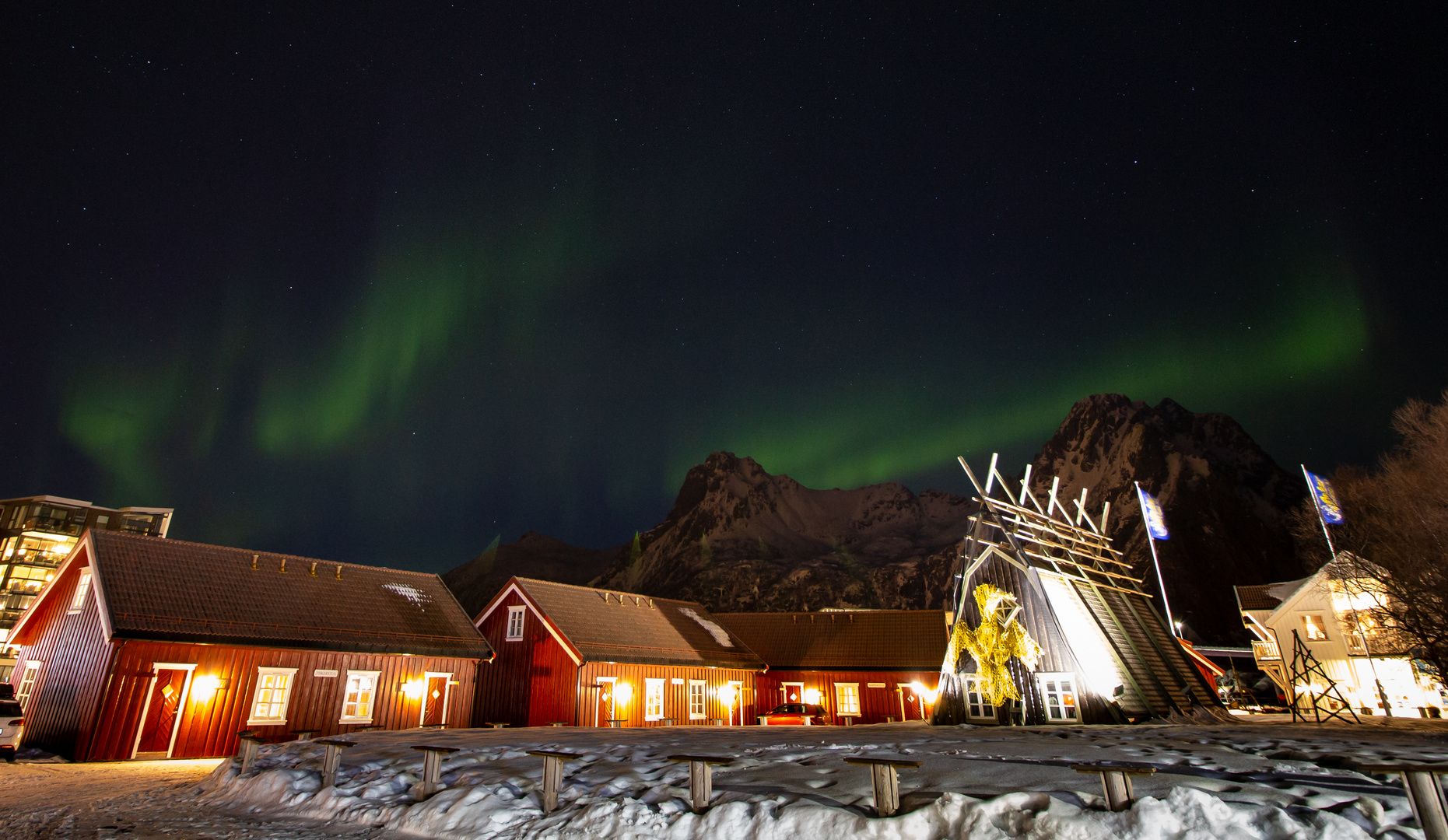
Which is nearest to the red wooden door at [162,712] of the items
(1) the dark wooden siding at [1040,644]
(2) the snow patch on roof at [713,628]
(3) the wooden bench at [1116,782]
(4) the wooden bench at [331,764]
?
(4) the wooden bench at [331,764]

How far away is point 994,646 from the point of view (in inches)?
920

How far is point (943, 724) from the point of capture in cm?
2392

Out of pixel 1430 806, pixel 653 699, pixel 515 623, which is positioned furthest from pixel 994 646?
pixel 515 623

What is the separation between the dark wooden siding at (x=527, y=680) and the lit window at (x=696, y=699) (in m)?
7.28

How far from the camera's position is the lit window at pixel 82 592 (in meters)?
23.5

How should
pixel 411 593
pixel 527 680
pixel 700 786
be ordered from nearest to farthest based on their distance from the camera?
pixel 700 786, pixel 411 593, pixel 527 680

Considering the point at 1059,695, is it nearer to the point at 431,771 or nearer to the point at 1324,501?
the point at 431,771

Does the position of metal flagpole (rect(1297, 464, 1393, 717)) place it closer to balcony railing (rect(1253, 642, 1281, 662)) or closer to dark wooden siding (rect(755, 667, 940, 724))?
balcony railing (rect(1253, 642, 1281, 662))

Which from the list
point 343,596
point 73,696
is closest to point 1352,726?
point 343,596

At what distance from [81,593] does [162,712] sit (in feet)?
19.6

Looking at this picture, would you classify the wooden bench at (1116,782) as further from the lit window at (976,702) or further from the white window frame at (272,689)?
the white window frame at (272,689)

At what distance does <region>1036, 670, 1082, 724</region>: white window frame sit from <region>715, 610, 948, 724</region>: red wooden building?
16.7 meters

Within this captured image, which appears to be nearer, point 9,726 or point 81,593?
point 9,726

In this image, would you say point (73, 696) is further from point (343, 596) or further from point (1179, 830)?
point (1179, 830)
